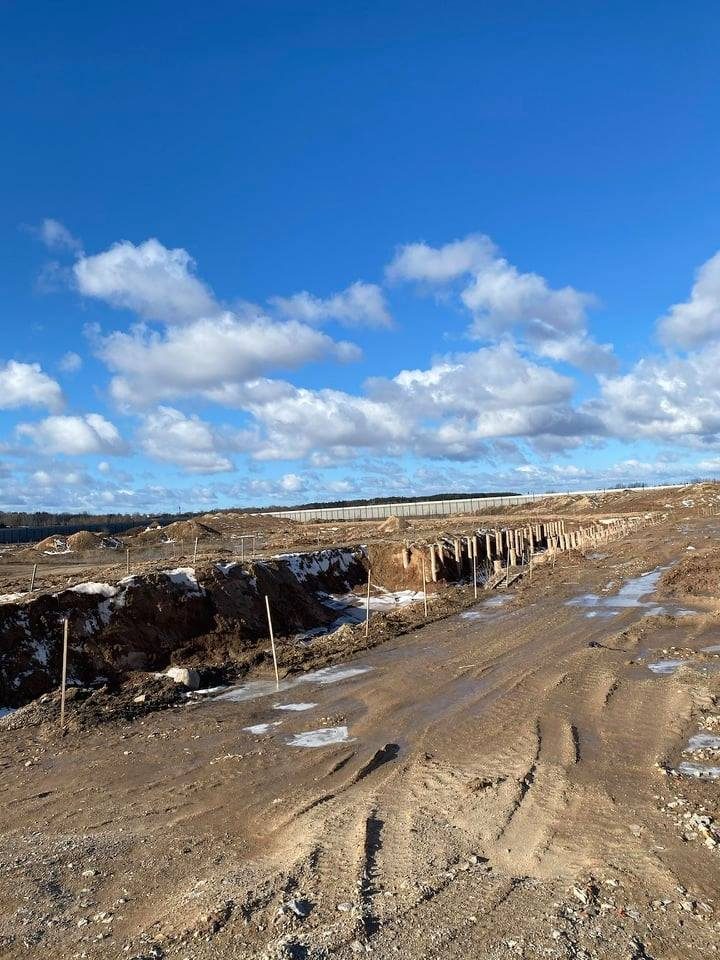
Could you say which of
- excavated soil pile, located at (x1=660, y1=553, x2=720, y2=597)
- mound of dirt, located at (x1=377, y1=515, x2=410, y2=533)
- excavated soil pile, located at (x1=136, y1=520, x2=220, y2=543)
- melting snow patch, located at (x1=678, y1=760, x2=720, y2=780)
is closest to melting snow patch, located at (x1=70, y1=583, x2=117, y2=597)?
melting snow patch, located at (x1=678, y1=760, x2=720, y2=780)

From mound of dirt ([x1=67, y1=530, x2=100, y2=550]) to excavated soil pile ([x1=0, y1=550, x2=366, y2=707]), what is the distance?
32672 millimetres

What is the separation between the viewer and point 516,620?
21.7 meters

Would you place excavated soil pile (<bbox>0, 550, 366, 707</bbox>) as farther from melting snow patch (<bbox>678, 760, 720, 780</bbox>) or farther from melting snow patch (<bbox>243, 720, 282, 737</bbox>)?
melting snow patch (<bbox>678, 760, 720, 780</bbox>)

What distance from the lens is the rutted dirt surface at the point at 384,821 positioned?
5.61 metres

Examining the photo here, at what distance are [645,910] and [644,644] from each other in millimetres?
12516

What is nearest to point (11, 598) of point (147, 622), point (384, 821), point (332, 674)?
point (147, 622)

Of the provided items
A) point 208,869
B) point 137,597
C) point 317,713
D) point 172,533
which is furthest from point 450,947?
point 172,533

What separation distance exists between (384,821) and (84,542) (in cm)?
5054

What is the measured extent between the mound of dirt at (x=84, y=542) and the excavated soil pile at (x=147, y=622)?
32.7m

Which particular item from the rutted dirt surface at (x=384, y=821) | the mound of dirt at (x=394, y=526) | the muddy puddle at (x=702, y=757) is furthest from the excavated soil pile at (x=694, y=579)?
the mound of dirt at (x=394, y=526)

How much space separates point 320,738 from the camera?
11.5 m

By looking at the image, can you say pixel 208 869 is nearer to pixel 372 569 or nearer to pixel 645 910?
pixel 645 910

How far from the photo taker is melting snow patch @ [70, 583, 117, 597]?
18.1 meters

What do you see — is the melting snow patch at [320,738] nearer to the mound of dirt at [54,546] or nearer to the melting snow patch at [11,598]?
the melting snow patch at [11,598]
